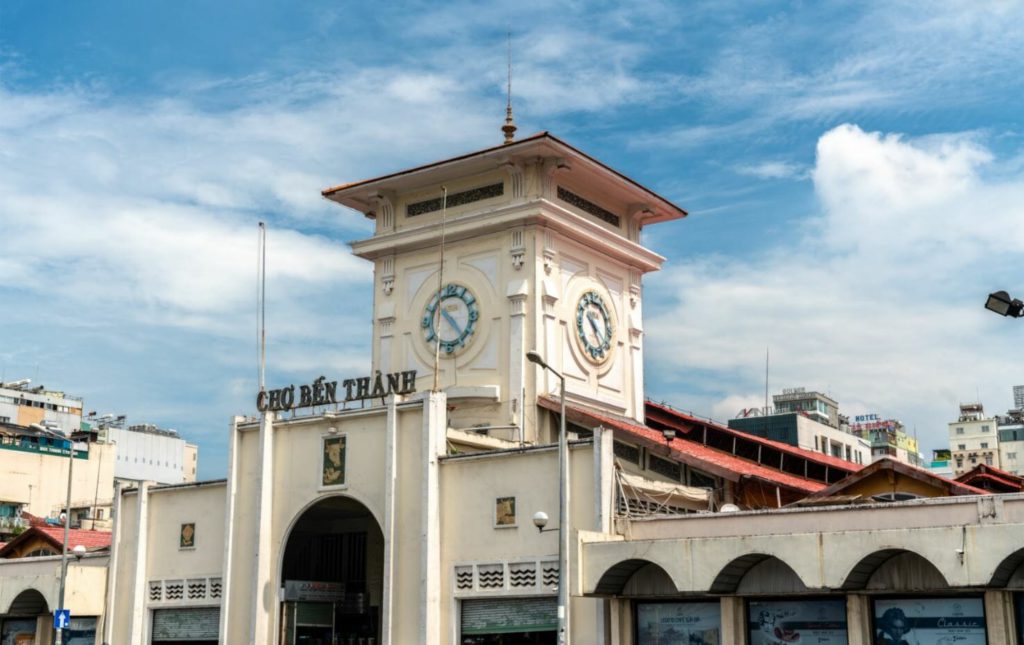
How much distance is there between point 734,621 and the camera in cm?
3180

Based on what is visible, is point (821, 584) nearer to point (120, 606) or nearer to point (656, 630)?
point (656, 630)

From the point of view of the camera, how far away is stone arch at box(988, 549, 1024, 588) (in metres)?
26.9

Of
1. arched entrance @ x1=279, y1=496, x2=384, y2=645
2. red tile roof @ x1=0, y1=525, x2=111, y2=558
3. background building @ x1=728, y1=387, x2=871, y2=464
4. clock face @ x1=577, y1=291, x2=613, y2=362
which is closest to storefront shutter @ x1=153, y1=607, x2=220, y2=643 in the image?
arched entrance @ x1=279, y1=496, x2=384, y2=645

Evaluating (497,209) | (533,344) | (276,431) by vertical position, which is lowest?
(276,431)

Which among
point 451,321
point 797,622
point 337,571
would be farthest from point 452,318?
point 797,622

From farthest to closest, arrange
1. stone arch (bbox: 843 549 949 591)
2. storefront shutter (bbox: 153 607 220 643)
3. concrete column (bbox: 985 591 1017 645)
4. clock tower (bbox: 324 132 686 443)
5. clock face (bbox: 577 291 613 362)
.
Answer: clock face (bbox: 577 291 613 362)
clock tower (bbox: 324 132 686 443)
storefront shutter (bbox: 153 607 220 643)
stone arch (bbox: 843 549 949 591)
concrete column (bbox: 985 591 1017 645)

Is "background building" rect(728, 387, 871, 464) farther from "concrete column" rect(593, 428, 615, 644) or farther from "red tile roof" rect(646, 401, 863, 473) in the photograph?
"concrete column" rect(593, 428, 615, 644)

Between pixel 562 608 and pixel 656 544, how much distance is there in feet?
9.64

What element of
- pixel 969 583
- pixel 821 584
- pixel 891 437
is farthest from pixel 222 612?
pixel 891 437

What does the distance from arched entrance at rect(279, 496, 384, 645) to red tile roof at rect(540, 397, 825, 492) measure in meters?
7.85

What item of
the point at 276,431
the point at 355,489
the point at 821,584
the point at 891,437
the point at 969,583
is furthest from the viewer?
the point at 891,437

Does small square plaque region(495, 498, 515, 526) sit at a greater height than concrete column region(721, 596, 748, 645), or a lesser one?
greater

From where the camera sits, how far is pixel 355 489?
39.7m

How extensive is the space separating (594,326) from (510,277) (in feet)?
13.8
